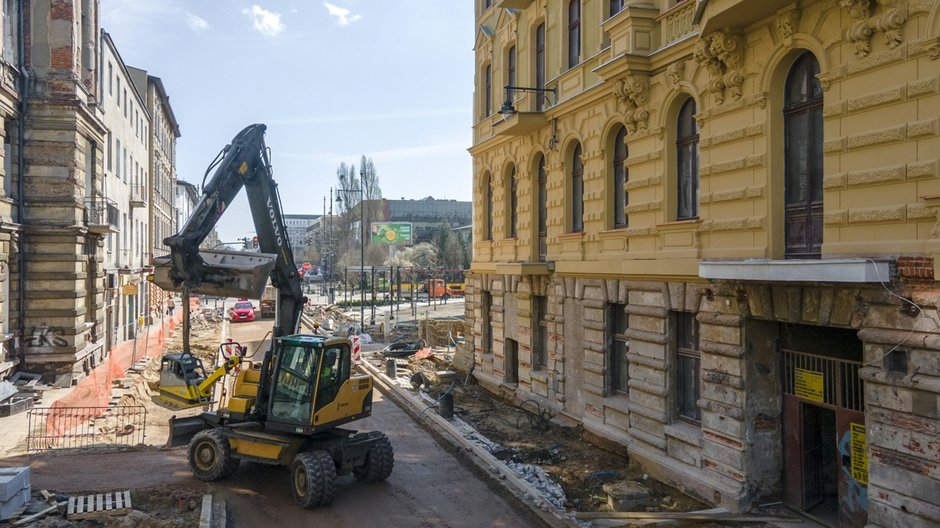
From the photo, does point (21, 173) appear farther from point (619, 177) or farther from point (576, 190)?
point (619, 177)

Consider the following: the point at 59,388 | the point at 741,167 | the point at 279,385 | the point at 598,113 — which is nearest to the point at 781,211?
the point at 741,167

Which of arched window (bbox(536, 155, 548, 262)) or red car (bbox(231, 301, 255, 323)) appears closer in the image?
arched window (bbox(536, 155, 548, 262))

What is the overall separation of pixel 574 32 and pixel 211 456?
1256 cm

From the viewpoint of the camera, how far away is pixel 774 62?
9.92 m

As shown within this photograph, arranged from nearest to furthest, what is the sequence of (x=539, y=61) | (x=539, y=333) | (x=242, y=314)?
1. (x=539, y=61)
2. (x=539, y=333)
3. (x=242, y=314)

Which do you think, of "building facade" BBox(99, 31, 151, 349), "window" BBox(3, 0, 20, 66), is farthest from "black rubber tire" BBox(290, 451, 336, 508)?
"building facade" BBox(99, 31, 151, 349)

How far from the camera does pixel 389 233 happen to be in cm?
7050

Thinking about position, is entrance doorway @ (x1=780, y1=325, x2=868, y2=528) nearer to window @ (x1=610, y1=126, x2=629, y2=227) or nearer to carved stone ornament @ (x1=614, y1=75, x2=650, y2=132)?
window @ (x1=610, y1=126, x2=629, y2=227)

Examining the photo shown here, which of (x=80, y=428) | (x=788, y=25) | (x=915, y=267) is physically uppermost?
(x=788, y=25)

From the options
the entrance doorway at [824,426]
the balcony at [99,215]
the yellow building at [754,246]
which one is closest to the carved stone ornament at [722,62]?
the yellow building at [754,246]

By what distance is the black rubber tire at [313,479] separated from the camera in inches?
442

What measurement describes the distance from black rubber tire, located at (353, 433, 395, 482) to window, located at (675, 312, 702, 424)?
5.49 metres

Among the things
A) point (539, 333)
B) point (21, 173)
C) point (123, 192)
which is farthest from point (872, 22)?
point (123, 192)

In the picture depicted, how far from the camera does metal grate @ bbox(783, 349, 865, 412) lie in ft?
30.2
